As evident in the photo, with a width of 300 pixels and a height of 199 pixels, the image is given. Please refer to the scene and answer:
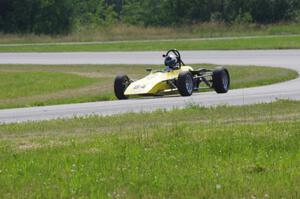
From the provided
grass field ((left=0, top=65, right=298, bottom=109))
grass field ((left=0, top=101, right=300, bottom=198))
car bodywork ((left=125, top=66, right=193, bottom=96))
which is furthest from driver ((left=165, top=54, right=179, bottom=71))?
grass field ((left=0, top=101, right=300, bottom=198))

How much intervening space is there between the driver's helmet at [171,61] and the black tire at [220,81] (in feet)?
3.80

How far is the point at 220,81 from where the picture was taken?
25062 millimetres

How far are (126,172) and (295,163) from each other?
1.94m

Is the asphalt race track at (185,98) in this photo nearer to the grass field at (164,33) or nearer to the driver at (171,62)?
the driver at (171,62)

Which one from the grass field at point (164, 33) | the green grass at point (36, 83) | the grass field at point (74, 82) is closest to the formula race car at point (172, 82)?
the grass field at point (74, 82)

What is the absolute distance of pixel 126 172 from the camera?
386 inches

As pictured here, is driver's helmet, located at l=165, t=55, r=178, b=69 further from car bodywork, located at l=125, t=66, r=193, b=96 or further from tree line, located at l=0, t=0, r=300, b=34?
tree line, located at l=0, t=0, r=300, b=34

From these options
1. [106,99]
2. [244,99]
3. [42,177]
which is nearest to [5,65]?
[106,99]

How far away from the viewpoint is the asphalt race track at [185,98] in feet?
67.9

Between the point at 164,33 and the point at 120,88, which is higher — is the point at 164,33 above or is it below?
Answer: below

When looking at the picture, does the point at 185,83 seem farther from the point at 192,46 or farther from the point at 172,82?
the point at 192,46

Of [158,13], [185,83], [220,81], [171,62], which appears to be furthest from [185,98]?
[158,13]

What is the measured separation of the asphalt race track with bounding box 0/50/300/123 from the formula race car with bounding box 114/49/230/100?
0.27 metres

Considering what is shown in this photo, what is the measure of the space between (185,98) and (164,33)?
46.4 metres
